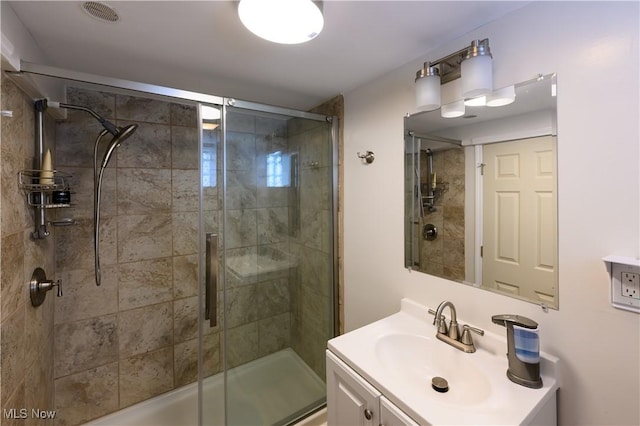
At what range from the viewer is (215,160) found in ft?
5.06

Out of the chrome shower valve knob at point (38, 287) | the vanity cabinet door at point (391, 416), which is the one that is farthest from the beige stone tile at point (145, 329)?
the vanity cabinet door at point (391, 416)

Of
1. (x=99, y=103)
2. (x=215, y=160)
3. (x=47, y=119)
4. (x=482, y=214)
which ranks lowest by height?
(x=482, y=214)

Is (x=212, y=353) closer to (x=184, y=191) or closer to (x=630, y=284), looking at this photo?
(x=184, y=191)

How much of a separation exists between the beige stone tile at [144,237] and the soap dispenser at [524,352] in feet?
6.73

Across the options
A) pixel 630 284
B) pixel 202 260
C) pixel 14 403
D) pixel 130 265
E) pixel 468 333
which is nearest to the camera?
pixel 630 284

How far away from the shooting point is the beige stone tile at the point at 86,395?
1.68 m

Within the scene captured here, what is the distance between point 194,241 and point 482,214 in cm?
191

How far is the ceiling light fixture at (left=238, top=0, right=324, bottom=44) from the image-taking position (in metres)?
0.94

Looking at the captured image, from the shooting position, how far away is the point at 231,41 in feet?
4.08

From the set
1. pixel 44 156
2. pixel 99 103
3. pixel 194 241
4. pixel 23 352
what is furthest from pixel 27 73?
pixel 194 241

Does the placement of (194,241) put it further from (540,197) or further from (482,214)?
(540,197)

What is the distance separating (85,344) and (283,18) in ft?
7.29

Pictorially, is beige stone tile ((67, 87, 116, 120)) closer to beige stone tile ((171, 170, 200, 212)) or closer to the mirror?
beige stone tile ((171, 170, 200, 212))

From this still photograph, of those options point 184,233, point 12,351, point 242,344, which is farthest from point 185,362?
point 12,351
